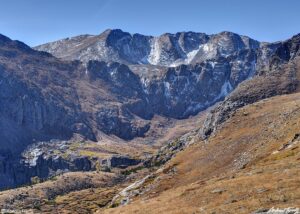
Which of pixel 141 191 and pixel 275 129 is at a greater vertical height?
pixel 275 129

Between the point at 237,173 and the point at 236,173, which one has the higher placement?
the point at 237,173

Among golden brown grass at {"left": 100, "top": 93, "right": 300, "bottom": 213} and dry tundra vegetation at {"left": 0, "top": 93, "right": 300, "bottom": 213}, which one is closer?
golden brown grass at {"left": 100, "top": 93, "right": 300, "bottom": 213}

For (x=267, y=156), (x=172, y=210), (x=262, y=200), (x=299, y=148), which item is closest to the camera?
(x=262, y=200)

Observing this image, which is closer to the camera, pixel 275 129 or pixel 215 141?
pixel 275 129

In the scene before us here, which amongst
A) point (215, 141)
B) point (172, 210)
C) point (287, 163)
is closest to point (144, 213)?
point (172, 210)

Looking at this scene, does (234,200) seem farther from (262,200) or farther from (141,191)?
(141,191)

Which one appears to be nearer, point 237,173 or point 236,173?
point 237,173

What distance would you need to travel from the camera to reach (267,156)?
118625 mm

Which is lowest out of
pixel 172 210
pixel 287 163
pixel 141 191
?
pixel 141 191

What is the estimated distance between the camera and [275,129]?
150m

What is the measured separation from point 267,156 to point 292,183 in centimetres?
5393

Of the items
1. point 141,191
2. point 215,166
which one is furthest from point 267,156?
point 141,191

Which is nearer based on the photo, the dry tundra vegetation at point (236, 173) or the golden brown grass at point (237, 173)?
the golden brown grass at point (237, 173)

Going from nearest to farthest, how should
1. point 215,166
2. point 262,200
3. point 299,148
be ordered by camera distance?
point 262,200 < point 299,148 < point 215,166
